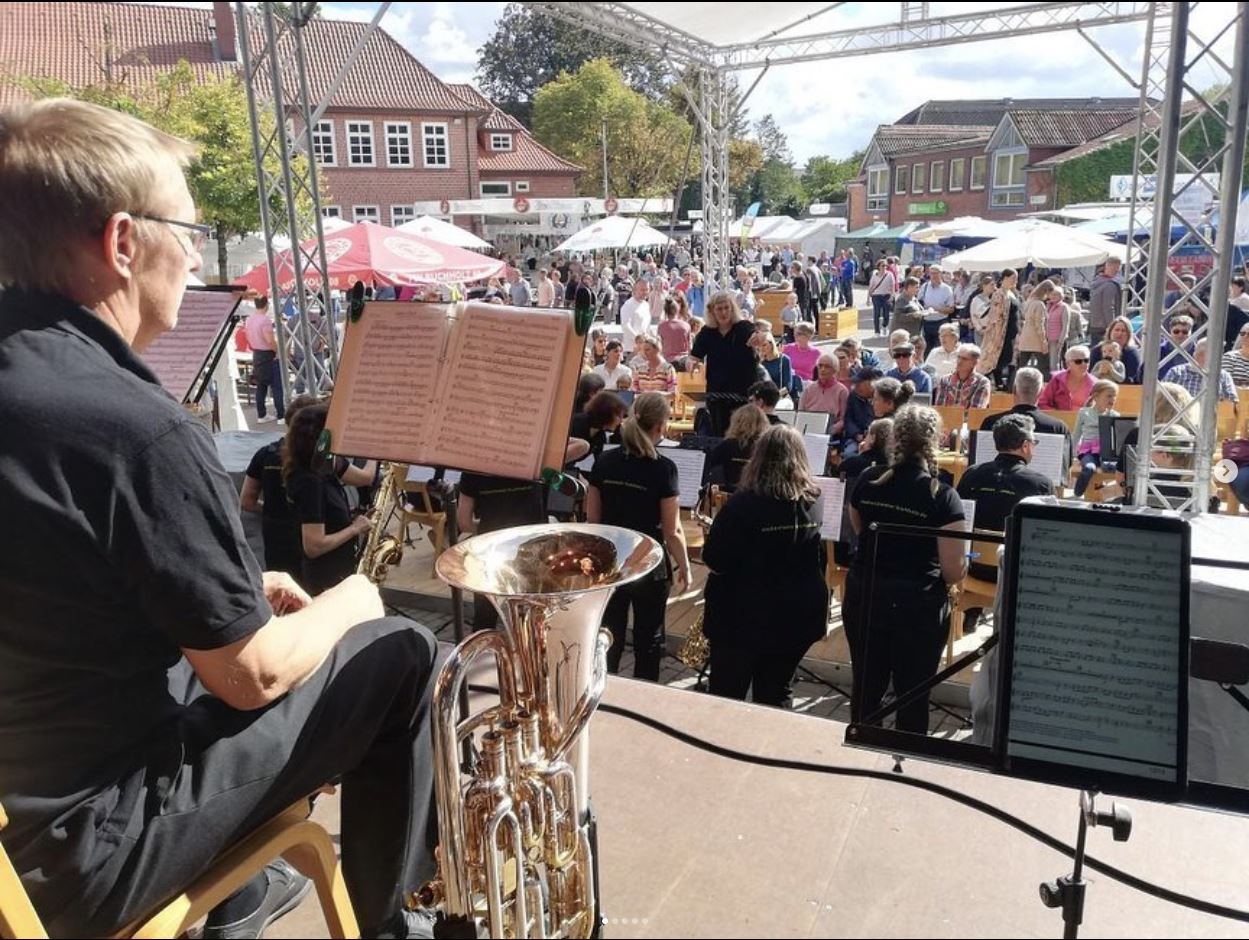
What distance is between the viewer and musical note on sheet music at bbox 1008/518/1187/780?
182 cm

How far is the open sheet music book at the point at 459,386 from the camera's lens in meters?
2.43

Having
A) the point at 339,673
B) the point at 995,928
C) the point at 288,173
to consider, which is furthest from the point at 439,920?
the point at 288,173

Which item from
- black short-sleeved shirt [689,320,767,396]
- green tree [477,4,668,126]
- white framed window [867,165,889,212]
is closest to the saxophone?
black short-sleeved shirt [689,320,767,396]

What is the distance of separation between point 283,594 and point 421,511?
4.93 metres

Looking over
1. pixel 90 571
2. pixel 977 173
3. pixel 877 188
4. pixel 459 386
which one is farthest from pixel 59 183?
pixel 877 188

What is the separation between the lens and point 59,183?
1427mm

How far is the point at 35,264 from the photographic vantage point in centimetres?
145

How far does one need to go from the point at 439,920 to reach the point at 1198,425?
12.9 ft

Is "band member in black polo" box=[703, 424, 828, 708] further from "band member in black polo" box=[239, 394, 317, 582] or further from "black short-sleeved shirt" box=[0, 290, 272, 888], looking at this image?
"black short-sleeved shirt" box=[0, 290, 272, 888]

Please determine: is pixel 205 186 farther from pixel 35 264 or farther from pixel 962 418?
pixel 35 264

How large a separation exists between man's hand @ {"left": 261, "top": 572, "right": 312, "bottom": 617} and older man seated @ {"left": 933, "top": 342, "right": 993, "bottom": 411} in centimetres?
673

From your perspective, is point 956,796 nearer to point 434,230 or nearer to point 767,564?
point 767,564

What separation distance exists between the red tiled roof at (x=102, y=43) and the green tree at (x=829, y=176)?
5022 centimetres

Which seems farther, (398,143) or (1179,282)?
(398,143)
